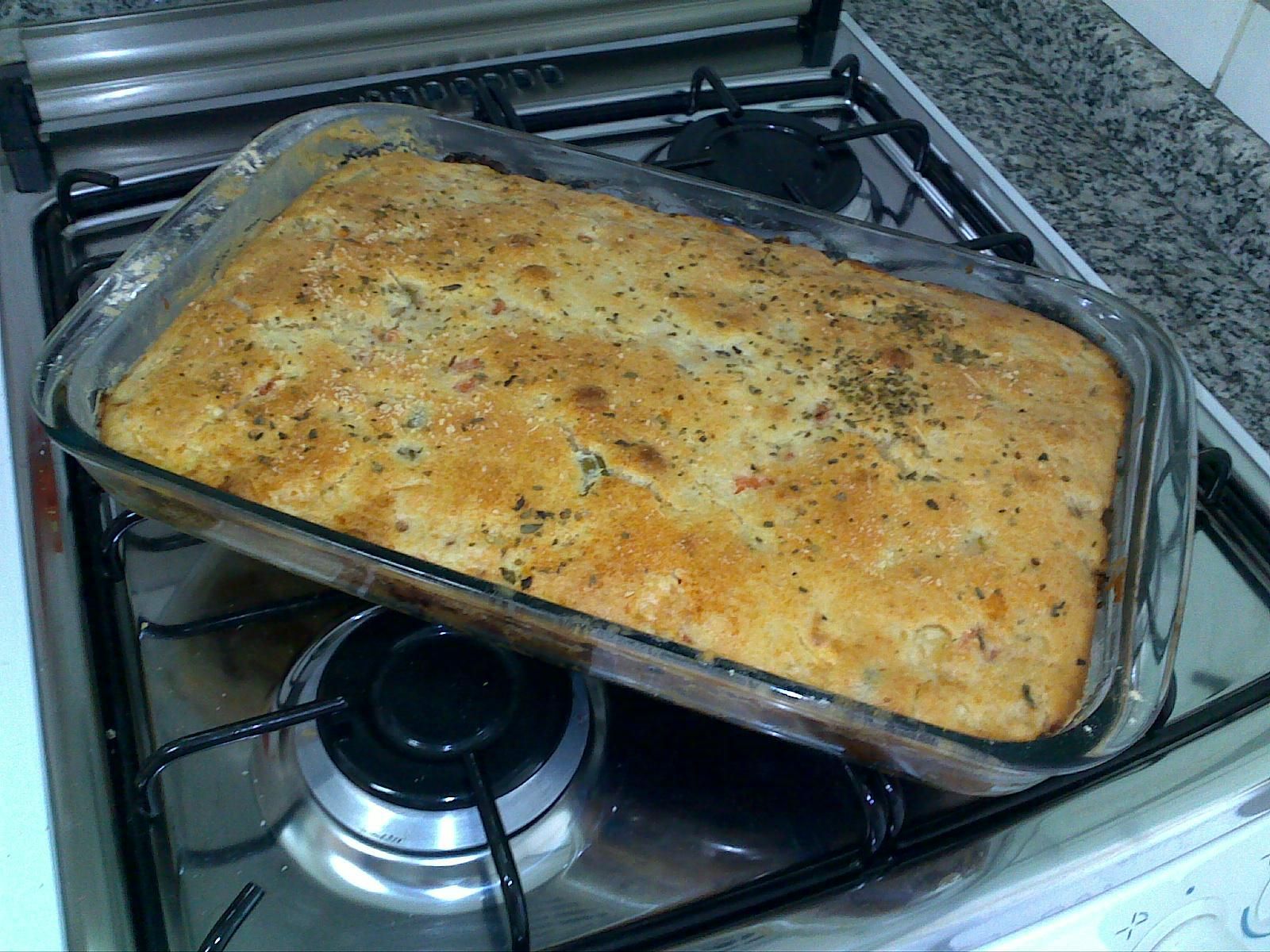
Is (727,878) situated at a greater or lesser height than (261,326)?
lesser

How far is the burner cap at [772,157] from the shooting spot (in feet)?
3.68

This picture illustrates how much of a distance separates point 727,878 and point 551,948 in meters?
0.13

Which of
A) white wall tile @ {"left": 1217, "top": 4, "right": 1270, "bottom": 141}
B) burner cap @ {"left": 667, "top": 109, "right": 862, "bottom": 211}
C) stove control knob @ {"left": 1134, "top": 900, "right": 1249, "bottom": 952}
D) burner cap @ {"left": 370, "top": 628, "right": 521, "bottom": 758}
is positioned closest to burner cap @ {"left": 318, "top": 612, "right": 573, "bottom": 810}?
burner cap @ {"left": 370, "top": 628, "right": 521, "bottom": 758}

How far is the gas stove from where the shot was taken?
2.07 feet

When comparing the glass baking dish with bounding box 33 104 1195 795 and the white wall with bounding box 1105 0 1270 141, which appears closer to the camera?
the glass baking dish with bounding box 33 104 1195 795

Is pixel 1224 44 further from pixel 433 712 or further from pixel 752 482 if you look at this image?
pixel 433 712

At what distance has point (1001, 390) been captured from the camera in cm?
87

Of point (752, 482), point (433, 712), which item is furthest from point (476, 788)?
point (752, 482)

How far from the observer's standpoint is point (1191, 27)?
1215 mm

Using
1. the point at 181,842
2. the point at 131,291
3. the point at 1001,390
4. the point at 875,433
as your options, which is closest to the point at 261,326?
the point at 131,291

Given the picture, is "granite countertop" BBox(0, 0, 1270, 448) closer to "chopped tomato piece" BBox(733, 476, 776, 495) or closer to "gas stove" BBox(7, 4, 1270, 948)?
"gas stove" BBox(7, 4, 1270, 948)

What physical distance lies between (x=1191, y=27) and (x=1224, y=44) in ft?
0.17

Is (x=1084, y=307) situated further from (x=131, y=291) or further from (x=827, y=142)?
(x=131, y=291)

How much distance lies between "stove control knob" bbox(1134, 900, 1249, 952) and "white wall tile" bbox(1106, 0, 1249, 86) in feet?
3.33
